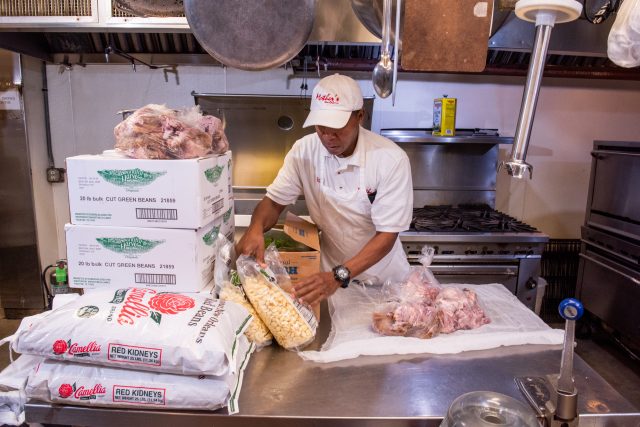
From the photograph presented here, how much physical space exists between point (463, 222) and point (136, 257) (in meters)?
2.45

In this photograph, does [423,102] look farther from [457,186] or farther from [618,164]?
[618,164]

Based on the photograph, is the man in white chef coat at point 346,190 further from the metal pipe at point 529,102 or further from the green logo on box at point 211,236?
the metal pipe at point 529,102

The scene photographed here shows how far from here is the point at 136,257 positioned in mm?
1212

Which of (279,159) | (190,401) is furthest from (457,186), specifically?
(190,401)

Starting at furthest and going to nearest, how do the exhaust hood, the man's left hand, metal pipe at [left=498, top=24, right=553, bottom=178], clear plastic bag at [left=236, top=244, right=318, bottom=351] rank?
the exhaust hood
the man's left hand
clear plastic bag at [left=236, top=244, right=318, bottom=351]
metal pipe at [left=498, top=24, right=553, bottom=178]

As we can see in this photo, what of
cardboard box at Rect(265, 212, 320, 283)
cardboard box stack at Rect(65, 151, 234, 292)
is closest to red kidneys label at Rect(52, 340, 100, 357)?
cardboard box stack at Rect(65, 151, 234, 292)

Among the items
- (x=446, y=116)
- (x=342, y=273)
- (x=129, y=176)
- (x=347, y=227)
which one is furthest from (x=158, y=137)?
(x=446, y=116)

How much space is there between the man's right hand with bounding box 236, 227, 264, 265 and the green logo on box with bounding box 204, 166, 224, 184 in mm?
255

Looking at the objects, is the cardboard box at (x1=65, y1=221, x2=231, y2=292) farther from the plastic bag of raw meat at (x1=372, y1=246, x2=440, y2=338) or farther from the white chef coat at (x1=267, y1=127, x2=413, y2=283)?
the white chef coat at (x1=267, y1=127, x2=413, y2=283)

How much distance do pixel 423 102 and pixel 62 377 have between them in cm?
331

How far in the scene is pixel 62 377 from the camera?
1.02m

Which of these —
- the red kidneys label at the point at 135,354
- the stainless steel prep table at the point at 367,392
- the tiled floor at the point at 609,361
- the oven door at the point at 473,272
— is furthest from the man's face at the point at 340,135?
the tiled floor at the point at 609,361

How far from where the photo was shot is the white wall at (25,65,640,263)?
3.63m

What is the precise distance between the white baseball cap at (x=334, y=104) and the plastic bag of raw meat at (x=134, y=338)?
2.99ft
